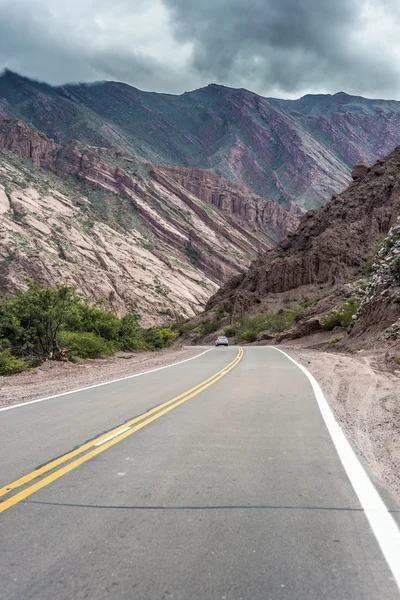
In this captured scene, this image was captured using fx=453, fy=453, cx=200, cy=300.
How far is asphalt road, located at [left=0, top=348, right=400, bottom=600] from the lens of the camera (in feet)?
9.57

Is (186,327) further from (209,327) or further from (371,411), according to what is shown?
(371,411)

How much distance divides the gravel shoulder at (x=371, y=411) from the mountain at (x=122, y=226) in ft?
124

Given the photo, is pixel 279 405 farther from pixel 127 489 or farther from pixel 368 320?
pixel 368 320

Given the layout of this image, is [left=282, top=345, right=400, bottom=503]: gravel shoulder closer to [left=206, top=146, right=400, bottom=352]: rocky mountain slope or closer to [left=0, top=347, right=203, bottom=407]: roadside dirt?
[left=0, top=347, right=203, bottom=407]: roadside dirt

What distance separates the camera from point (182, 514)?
3.92 meters

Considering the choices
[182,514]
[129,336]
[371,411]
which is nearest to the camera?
[182,514]

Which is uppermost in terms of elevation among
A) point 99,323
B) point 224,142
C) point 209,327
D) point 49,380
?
point 224,142

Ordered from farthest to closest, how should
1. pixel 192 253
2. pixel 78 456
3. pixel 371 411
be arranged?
1. pixel 192 253
2. pixel 371 411
3. pixel 78 456

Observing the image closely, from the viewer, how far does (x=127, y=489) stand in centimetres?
447

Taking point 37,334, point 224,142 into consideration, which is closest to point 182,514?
point 37,334

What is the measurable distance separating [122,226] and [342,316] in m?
58.2

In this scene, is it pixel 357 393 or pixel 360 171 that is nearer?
pixel 357 393

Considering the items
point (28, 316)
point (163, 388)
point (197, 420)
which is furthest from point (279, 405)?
point (28, 316)

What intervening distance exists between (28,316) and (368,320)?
57.3 feet
